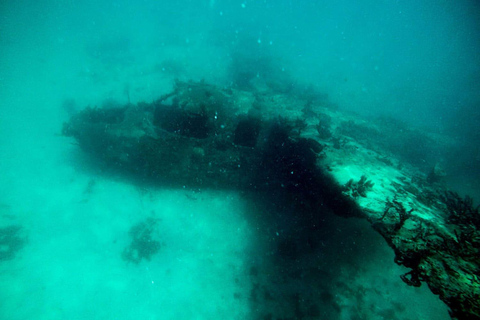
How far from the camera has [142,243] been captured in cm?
822

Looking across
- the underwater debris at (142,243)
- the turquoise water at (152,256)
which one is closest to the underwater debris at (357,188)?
the turquoise water at (152,256)

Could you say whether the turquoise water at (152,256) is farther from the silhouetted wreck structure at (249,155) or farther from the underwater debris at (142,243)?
the silhouetted wreck structure at (249,155)

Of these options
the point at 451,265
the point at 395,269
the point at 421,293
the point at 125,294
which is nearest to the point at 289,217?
the point at 395,269

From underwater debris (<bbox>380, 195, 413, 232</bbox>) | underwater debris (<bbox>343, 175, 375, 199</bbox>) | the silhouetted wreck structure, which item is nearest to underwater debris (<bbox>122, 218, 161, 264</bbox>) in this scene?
the silhouetted wreck structure

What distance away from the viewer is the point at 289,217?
7969 mm

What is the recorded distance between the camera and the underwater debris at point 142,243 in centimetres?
795

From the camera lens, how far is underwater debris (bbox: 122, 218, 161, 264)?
7953mm

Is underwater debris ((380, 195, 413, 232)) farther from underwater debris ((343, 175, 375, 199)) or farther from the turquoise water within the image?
the turquoise water

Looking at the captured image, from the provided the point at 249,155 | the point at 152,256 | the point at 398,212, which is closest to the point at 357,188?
the point at 398,212

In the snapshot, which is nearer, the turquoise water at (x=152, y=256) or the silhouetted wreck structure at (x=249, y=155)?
the silhouetted wreck structure at (x=249, y=155)

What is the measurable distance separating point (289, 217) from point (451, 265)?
5.05 metres

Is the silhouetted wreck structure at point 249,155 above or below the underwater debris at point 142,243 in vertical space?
above

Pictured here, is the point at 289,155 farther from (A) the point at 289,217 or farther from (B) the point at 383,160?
(B) the point at 383,160

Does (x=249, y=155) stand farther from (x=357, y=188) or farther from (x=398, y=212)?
(x=398, y=212)
